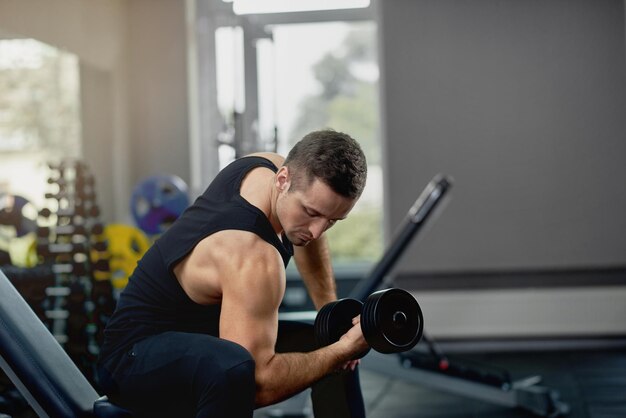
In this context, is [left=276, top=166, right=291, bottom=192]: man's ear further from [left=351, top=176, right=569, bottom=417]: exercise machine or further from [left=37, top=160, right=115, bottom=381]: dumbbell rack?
[left=37, top=160, right=115, bottom=381]: dumbbell rack

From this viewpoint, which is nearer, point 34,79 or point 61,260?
point 61,260

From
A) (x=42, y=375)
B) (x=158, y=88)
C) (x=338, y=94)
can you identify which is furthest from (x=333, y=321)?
(x=338, y=94)

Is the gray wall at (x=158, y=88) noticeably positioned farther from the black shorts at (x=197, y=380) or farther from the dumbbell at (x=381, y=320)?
the dumbbell at (x=381, y=320)

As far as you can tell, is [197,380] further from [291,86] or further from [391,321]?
[291,86]

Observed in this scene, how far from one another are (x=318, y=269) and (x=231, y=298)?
1.75 ft

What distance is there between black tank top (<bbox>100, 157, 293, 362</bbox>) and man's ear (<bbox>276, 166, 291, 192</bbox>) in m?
0.06

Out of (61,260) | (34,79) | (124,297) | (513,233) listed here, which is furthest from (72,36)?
(124,297)

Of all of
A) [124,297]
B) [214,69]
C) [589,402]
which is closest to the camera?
[124,297]

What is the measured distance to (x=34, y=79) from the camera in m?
4.39

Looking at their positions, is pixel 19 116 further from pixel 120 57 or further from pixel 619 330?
pixel 619 330

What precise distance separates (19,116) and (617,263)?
3.24m

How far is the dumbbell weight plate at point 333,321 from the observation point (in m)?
1.73

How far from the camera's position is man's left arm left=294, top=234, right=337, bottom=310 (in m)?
2.08

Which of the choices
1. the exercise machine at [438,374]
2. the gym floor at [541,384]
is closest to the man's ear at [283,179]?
the exercise machine at [438,374]
